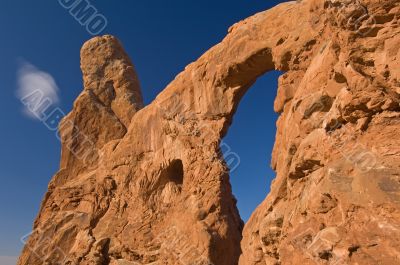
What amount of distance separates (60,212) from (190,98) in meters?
10.5

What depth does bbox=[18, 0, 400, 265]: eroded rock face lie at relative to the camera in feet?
19.8

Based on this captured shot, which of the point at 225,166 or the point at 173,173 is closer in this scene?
the point at 225,166

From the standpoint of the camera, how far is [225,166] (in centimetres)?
1609

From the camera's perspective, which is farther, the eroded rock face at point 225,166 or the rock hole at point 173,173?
the rock hole at point 173,173

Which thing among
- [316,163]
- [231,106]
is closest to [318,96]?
[316,163]

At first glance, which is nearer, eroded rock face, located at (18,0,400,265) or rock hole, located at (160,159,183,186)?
eroded rock face, located at (18,0,400,265)

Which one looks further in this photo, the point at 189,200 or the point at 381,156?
the point at 189,200

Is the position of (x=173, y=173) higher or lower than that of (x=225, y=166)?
higher

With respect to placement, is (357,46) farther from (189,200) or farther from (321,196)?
(189,200)

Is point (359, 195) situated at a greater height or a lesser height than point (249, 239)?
lesser

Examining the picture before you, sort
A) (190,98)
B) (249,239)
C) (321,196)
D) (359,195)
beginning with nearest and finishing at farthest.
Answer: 1. (359,195)
2. (321,196)
3. (249,239)
4. (190,98)

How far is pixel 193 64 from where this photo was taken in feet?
60.4

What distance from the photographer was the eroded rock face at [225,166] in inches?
238

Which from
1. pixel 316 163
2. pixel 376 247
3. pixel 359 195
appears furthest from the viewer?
pixel 316 163
